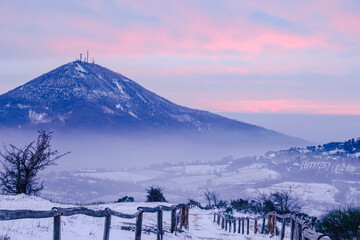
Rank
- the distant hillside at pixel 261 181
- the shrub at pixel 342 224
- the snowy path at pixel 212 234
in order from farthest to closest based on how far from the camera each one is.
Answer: the distant hillside at pixel 261 181 < the snowy path at pixel 212 234 < the shrub at pixel 342 224

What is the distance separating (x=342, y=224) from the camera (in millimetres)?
16094

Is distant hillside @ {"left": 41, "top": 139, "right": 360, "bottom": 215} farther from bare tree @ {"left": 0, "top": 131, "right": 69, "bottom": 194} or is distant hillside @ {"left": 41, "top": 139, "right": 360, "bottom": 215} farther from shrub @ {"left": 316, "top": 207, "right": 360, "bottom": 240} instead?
shrub @ {"left": 316, "top": 207, "right": 360, "bottom": 240}

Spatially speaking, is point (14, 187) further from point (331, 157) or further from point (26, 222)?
point (331, 157)

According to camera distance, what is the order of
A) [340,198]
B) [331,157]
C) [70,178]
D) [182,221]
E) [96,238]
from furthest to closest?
[331,157]
[70,178]
[340,198]
[182,221]
[96,238]

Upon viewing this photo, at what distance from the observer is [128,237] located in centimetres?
1363

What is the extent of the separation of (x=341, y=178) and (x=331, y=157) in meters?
46.0

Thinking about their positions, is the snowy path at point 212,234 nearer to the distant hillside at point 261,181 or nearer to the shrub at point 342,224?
the shrub at point 342,224

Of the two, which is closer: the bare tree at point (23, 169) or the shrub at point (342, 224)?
the shrub at point (342, 224)

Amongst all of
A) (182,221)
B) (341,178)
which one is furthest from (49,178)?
(182,221)

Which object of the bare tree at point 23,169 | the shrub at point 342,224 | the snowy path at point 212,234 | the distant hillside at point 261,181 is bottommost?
the distant hillside at point 261,181

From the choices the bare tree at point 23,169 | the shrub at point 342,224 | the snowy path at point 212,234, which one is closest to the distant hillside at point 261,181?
the snowy path at point 212,234

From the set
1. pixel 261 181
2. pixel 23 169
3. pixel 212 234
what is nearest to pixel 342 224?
pixel 212 234

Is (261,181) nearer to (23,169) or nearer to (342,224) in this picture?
(23,169)

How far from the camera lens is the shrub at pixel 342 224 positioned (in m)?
15.8
